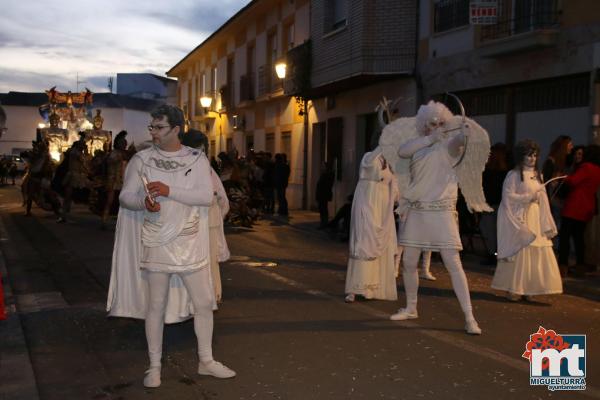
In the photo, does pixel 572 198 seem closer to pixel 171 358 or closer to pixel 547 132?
pixel 547 132

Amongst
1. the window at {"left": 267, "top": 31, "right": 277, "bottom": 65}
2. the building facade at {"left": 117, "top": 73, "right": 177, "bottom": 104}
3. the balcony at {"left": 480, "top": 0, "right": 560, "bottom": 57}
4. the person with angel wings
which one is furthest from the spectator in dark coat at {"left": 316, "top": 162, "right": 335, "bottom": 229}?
the building facade at {"left": 117, "top": 73, "right": 177, "bottom": 104}

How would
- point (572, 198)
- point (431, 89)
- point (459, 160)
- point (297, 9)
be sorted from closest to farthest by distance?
1. point (459, 160)
2. point (572, 198)
3. point (431, 89)
4. point (297, 9)

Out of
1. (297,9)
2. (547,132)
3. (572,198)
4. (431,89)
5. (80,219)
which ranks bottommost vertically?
(80,219)

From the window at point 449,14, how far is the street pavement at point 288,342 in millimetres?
7316

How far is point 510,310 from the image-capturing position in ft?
24.8

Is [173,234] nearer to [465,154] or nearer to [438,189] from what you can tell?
[438,189]

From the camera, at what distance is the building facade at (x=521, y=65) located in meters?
12.2

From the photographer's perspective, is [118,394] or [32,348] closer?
[118,394]

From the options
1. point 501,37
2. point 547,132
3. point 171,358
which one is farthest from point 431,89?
point 171,358

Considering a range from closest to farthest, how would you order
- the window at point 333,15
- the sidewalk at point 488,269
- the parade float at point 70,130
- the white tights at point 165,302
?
the white tights at point 165,302 → the sidewalk at point 488,269 → the window at point 333,15 → the parade float at point 70,130

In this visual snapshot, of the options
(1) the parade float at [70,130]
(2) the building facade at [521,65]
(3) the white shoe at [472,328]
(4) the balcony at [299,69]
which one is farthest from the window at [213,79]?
(3) the white shoe at [472,328]

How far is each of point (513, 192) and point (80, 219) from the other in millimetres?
12720

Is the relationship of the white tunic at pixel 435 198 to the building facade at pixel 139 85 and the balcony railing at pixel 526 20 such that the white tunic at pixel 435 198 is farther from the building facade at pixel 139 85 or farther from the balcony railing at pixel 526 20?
the building facade at pixel 139 85

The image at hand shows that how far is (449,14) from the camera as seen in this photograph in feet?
52.7
